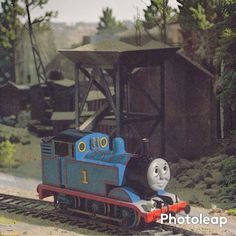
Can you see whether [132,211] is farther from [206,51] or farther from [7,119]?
[7,119]

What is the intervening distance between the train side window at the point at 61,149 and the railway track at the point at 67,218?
1.95 metres

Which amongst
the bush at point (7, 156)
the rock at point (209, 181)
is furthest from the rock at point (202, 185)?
the bush at point (7, 156)

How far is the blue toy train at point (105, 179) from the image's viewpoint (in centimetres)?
1432

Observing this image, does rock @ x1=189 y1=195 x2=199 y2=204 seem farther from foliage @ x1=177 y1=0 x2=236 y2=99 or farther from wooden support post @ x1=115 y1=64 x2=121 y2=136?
foliage @ x1=177 y1=0 x2=236 y2=99

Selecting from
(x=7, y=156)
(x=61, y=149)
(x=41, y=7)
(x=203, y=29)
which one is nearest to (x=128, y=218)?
(x=61, y=149)

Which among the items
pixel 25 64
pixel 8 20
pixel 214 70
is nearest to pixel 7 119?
pixel 8 20

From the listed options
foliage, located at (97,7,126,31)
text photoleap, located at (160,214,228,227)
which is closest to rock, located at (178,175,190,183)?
text photoleap, located at (160,214,228,227)

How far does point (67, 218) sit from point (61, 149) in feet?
7.04

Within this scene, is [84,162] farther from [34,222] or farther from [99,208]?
[34,222]

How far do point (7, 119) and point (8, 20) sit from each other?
26.1ft

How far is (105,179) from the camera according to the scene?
1484cm

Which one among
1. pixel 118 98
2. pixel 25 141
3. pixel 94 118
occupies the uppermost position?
pixel 118 98

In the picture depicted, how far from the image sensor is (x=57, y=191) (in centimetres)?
1614

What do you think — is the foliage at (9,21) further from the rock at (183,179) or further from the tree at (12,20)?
the rock at (183,179)
